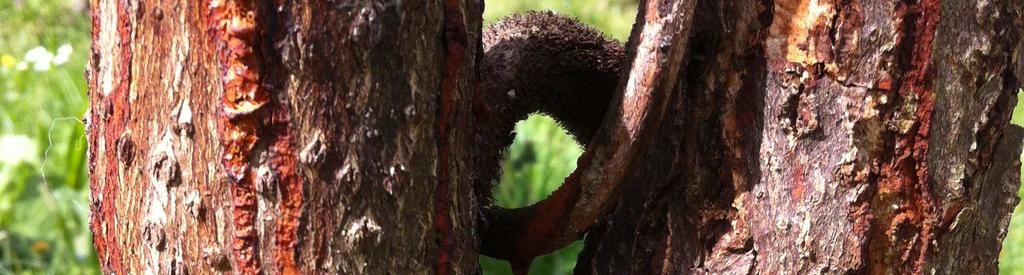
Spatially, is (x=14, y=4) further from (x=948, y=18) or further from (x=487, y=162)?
(x=948, y=18)

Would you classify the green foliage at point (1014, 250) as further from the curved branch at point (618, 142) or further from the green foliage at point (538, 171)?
the curved branch at point (618, 142)

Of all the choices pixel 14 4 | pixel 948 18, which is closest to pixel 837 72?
pixel 948 18

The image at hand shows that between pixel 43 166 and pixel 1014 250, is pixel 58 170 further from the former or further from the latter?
pixel 1014 250

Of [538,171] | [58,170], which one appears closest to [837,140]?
[538,171]

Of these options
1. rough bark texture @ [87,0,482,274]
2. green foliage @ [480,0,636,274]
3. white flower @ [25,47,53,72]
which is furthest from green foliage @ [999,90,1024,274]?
white flower @ [25,47,53,72]

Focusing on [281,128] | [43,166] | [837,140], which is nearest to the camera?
[281,128]
